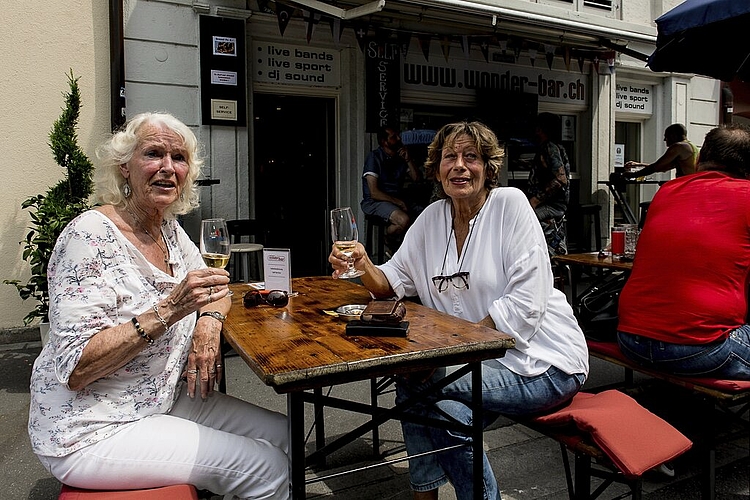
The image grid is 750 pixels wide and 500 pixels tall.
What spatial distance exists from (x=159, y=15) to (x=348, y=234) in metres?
4.68

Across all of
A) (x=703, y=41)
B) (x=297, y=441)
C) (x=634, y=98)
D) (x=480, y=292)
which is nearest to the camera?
(x=297, y=441)

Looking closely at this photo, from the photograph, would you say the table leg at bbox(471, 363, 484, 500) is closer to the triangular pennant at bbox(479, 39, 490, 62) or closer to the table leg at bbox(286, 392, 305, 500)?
the table leg at bbox(286, 392, 305, 500)

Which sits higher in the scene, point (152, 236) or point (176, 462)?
point (152, 236)

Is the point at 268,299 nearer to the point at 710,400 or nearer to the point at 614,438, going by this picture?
the point at 614,438

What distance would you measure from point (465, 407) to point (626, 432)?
22.1 inches

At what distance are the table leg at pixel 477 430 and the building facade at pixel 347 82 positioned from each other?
4384 mm

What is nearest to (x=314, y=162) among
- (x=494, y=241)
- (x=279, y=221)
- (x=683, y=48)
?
(x=279, y=221)

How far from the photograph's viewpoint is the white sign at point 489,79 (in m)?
7.64

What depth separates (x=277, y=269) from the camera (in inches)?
101

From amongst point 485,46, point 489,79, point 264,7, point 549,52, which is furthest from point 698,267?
point 489,79

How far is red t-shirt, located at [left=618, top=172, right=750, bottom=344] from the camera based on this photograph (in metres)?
2.63

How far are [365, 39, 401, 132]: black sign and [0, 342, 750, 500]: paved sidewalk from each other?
4.24 metres

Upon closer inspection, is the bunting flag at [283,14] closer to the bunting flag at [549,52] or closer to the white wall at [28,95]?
the white wall at [28,95]

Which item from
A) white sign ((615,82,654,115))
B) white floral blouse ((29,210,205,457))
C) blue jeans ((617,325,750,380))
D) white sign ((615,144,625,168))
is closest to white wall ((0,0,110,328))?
white floral blouse ((29,210,205,457))
